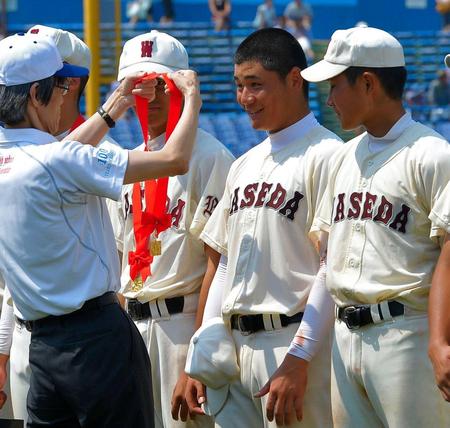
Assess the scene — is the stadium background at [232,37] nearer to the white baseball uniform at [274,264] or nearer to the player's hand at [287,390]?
the white baseball uniform at [274,264]

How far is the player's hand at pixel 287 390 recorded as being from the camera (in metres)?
4.07

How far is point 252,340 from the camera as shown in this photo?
4.28m

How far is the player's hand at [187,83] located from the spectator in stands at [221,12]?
17679mm

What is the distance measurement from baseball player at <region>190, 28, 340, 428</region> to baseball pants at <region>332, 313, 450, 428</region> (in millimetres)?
239

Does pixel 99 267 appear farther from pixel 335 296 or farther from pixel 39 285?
pixel 335 296

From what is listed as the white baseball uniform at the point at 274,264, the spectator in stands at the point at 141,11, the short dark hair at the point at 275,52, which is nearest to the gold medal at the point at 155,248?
the white baseball uniform at the point at 274,264

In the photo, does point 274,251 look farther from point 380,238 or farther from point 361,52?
point 361,52

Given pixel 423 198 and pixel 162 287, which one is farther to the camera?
pixel 162 287

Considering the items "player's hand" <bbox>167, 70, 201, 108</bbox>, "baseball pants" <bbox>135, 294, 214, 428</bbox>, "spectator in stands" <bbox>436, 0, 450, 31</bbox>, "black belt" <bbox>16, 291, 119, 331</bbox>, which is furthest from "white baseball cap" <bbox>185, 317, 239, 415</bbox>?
"spectator in stands" <bbox>436, 0, 450, 31</bbox>

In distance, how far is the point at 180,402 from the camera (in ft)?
15.1

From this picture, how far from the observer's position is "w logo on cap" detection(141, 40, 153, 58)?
4.91 metres

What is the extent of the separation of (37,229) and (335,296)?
1.09 meters

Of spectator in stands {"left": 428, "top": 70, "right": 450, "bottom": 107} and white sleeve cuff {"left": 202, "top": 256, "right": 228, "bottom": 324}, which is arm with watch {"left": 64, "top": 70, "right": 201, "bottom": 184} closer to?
white sleeve cuff {"left": 202, "top": 256, "right": 228, "bottom": 324}

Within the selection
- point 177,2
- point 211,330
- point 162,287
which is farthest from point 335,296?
point 177,2
